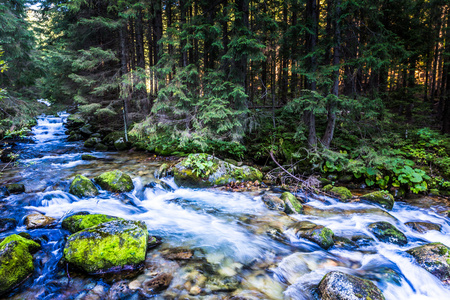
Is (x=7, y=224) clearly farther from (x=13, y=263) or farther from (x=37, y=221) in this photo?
(x=13, y=263)

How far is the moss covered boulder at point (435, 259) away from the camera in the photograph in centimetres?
377

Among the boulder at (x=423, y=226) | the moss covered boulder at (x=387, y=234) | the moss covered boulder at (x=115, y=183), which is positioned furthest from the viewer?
the moss covered boulder at (x=115, y=183)

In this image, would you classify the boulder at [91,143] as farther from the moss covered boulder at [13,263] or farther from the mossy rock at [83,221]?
the moss covered boulder at [13,263]

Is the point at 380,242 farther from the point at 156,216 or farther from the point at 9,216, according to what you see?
the point at 9,216

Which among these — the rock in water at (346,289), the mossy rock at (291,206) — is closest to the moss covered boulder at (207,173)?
the mossy rock at (291,206)

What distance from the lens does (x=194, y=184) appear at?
8.25m

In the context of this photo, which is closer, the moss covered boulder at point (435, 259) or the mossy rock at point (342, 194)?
the moss covered boulder at point (435, 259)

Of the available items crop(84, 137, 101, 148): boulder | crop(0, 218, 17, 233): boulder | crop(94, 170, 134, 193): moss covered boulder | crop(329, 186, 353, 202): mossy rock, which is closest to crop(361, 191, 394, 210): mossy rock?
crop(329, 186, 353, 202): mossy rock

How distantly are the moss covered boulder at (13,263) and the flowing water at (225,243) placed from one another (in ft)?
0.52

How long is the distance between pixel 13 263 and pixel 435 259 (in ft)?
25.2

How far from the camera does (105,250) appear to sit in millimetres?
3744

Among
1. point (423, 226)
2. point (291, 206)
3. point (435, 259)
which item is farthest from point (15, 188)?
point (423, 226)

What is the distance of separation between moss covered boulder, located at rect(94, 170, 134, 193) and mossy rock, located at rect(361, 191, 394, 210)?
→ 8441 millimetres

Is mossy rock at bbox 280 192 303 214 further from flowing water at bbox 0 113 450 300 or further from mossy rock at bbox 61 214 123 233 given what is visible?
mossy rock at bbox 61 214 123 233
